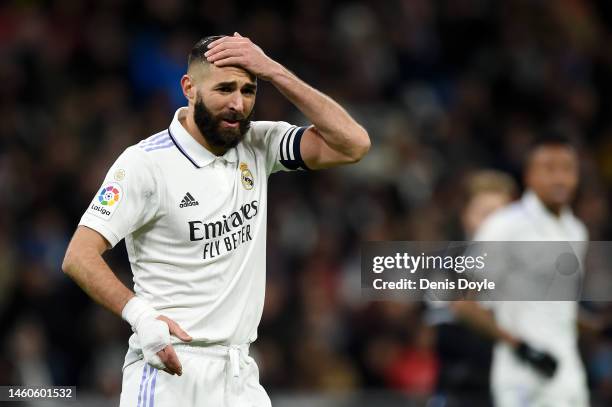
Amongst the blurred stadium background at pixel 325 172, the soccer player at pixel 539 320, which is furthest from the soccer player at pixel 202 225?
the blurred stadium background at pixel 325 172

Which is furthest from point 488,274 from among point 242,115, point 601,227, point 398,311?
point 601,227

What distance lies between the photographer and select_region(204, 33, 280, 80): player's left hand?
4629 mm

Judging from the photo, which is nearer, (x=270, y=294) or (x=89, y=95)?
(x=270, y=294)

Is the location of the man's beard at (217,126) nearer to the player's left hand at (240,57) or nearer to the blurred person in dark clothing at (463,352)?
the player's left hand at (240,57)

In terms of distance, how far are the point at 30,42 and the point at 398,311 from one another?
13.3ft

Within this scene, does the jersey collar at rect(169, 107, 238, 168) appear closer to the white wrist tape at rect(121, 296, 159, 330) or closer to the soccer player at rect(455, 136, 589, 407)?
the white wrist tape at rect(121, 296, 159, 330)

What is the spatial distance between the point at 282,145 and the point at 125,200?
0.73 meters

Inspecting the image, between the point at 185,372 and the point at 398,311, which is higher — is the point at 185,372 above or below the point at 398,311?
below

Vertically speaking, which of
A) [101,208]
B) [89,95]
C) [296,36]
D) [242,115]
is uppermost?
[296,36]

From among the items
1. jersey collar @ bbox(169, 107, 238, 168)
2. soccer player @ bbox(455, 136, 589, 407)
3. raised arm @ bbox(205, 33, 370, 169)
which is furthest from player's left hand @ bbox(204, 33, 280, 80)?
soccer player @ bbox(455, 136, 589, 407)

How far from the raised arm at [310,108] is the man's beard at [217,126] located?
0.18 metres

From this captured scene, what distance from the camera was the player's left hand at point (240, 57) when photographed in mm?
4629

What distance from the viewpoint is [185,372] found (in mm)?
4590

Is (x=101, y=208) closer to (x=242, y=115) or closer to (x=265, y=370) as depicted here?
(x=242, y=115)
